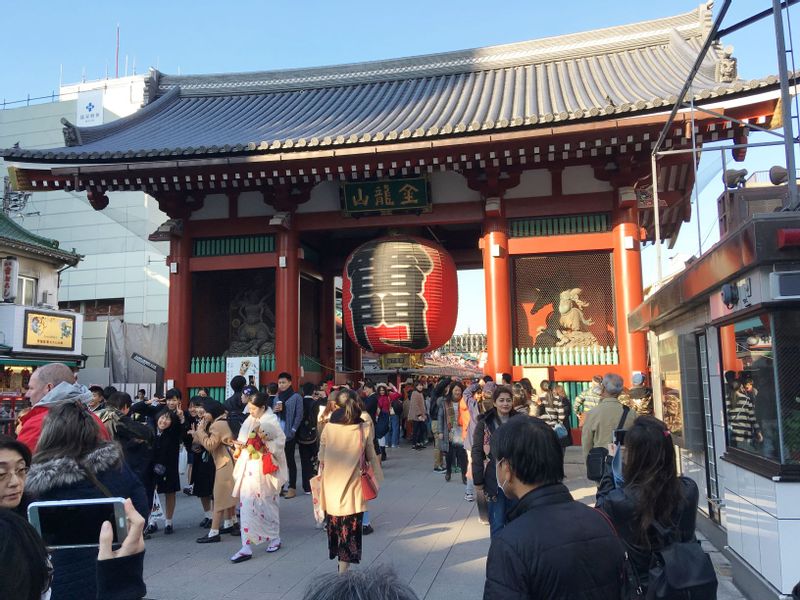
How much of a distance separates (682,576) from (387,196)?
35.6 feet

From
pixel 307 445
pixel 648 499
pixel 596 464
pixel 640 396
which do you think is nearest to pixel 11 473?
pixel 648 499

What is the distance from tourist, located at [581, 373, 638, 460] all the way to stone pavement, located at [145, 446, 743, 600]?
55.0 inches

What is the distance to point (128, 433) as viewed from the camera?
5836mm

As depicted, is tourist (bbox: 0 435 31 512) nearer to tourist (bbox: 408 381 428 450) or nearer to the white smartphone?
the white smartphone

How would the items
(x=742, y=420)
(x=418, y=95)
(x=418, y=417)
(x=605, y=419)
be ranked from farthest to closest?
(x=418, y=95) < (x=418, y=417) < (x=605, y=419) < (x=742, y=420)

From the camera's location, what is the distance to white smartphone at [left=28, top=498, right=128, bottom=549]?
2145 mm

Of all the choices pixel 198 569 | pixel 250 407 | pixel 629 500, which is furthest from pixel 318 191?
pixel 629 500

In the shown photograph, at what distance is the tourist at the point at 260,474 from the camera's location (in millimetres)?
5918

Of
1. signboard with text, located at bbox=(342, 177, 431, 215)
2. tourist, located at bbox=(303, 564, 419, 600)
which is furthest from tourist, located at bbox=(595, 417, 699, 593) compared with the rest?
signboard with text, located at bbox=(342, 177, 431, 215)

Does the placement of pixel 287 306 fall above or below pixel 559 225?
below

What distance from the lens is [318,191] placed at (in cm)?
1324

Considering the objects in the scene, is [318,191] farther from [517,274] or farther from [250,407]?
[250,407]

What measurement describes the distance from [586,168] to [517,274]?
2.61 metres

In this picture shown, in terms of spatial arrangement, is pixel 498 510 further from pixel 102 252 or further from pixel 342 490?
pixel 102 252
